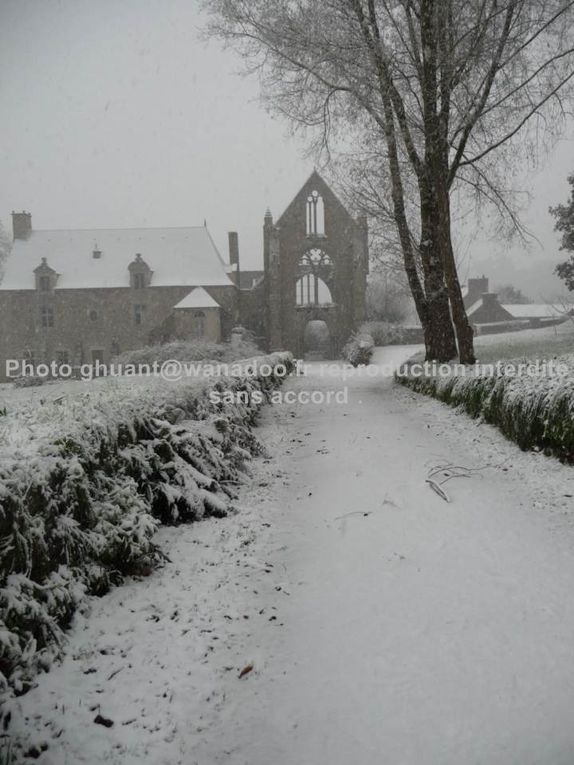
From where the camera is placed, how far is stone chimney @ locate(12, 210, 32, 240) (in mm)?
45656

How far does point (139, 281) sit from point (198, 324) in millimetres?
7575

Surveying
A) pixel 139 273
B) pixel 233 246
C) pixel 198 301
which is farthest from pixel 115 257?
pixel 233 246

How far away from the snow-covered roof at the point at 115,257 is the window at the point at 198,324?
3.76m

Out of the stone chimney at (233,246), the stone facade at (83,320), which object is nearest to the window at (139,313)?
the stone facade at (83,320)

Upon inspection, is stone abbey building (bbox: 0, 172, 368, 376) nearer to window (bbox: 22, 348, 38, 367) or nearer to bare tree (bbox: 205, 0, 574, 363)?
window (bbox: 22, 348, 38, 367)

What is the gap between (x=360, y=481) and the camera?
5703 millimetres

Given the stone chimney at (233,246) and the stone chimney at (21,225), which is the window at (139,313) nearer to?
the stone chimney at (233,246)

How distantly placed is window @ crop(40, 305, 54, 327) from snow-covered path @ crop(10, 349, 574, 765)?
4364 cm

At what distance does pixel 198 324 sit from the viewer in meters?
41.0

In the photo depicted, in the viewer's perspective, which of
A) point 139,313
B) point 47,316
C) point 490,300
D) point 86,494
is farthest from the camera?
point 490,300

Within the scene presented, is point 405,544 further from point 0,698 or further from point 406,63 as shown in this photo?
point 406,63

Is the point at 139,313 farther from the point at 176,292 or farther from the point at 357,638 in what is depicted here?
the point at 357,638

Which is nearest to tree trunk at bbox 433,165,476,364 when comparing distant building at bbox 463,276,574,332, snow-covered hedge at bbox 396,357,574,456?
snow-covered hedge at bbox 396,357,574,456

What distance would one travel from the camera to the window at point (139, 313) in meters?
44.4
